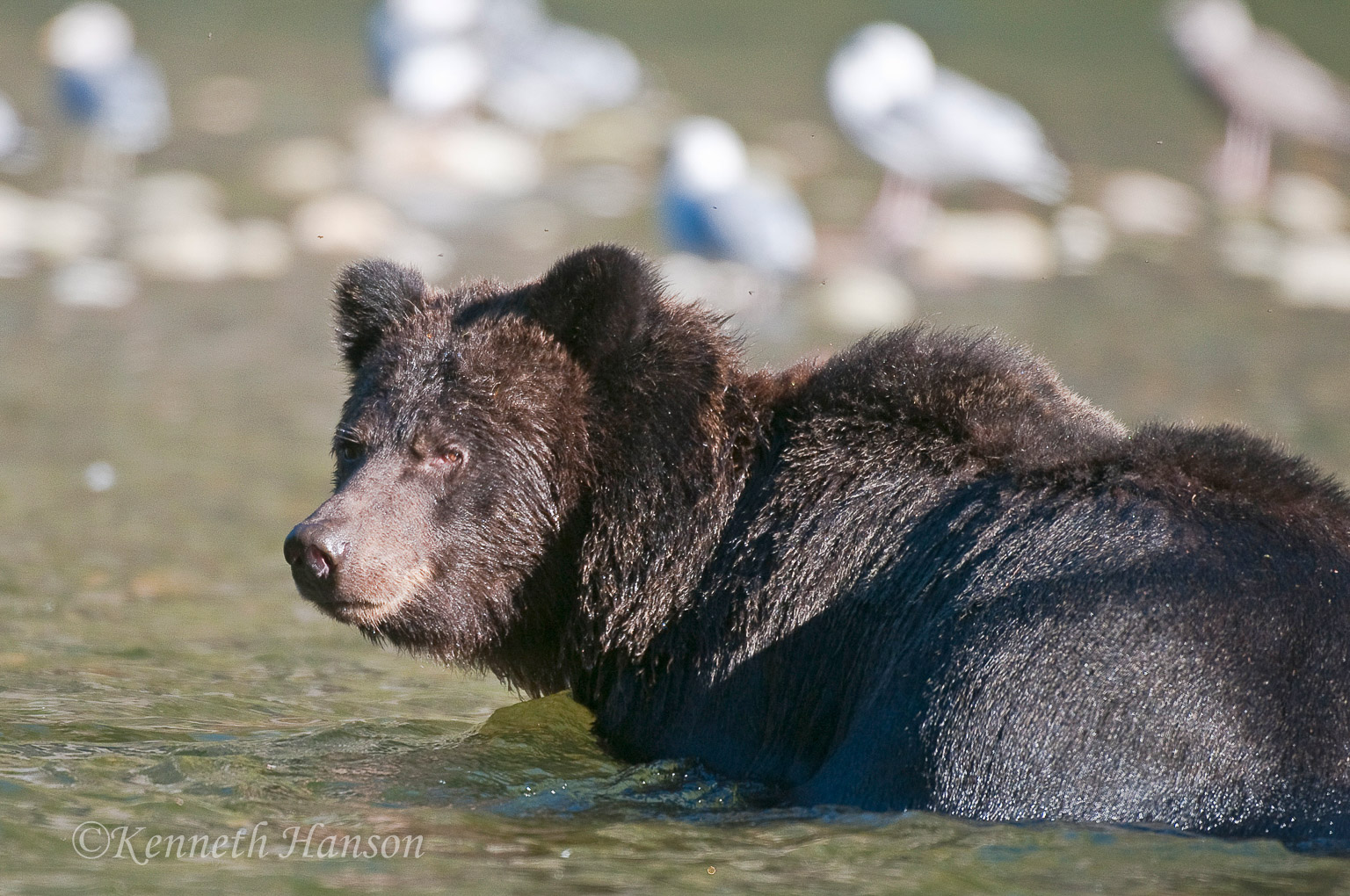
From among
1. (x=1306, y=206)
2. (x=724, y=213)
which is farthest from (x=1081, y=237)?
(x=724, y=213)

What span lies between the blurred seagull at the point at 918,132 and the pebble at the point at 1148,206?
3.96 ft

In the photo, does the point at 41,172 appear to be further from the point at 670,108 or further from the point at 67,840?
the point at 67,840

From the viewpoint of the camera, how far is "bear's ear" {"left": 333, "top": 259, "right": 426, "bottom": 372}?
665 centimetres

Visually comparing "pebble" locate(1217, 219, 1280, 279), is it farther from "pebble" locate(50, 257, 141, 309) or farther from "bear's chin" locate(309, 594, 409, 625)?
"bear's chin" locate(309, 594, 409, 625)

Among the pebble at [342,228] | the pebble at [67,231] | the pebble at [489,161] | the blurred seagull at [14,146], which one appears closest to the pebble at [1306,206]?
the pebble at [489,161]

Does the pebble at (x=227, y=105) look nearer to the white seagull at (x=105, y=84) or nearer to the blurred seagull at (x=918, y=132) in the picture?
the white seagull at (x=105, y=84)

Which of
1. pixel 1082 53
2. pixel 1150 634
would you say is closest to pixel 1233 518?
pixel 1150 634

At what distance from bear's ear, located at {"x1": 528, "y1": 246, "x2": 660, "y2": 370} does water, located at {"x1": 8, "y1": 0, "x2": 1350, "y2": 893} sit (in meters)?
1.42

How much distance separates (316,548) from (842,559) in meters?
1.77

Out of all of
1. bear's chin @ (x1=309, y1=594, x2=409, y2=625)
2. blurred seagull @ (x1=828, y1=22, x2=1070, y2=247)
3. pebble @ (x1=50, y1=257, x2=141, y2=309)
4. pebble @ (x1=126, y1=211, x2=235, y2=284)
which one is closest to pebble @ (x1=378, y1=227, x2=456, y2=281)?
pebble @ (x1=126, y1=211, x2=235, y2=284)

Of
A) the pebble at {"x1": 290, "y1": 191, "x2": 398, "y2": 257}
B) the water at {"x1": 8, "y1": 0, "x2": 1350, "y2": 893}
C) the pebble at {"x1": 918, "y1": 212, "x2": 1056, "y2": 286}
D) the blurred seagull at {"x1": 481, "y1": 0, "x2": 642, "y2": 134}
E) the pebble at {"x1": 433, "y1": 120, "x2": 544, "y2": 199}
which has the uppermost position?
the blurred seagull at {"x1": 481, "y1": 0, "x2": 642, "y2": 134}

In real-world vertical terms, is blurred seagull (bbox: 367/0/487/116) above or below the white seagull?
above

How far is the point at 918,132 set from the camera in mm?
17672

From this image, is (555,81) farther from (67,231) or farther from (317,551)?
(317,551)
